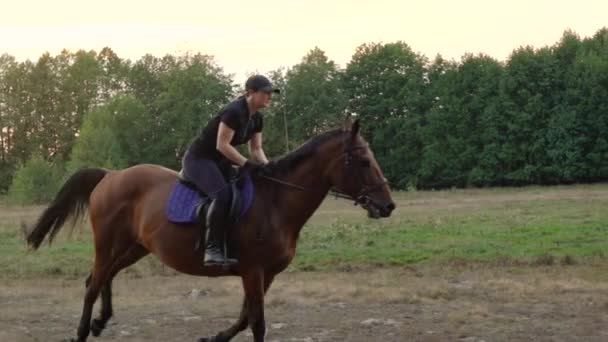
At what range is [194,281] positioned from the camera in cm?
1669

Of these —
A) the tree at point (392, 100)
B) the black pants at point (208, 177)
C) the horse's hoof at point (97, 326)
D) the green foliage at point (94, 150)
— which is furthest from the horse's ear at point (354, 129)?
the tree at point (392, 100)

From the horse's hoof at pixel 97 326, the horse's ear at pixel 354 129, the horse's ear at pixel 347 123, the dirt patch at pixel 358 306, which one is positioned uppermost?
the horse's ear at pixel 347 123

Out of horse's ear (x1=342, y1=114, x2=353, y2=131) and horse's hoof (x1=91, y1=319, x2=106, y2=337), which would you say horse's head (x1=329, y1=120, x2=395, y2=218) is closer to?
horse's ear (x1=342, y1=114, x2=353, y2=131)

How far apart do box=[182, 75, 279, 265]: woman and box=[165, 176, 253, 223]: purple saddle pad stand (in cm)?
17

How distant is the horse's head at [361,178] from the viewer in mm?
8664

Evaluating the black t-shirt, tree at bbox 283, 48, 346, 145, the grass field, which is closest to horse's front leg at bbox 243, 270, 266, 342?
the black t-shirt

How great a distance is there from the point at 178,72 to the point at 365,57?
19.6 m

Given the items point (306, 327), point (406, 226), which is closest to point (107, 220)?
point (306, 327)

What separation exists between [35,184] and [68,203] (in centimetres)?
4983

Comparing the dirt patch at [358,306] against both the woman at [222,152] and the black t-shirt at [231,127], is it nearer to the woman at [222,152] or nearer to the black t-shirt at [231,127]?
the woman at [222,152]

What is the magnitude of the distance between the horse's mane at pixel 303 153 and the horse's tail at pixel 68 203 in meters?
3.09

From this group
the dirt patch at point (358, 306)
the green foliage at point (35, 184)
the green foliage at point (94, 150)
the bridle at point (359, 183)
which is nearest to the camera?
the bridle at point (359, 183)

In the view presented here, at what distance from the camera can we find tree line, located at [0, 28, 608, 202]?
230ft

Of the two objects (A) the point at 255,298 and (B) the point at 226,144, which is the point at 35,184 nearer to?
(B) the point at 226,144
